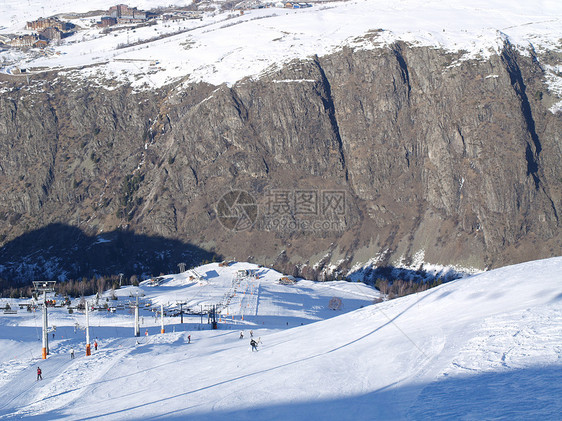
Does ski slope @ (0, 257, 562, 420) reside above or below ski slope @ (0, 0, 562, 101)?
below

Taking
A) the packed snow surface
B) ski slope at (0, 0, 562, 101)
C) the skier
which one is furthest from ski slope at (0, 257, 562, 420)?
the packed snow surface

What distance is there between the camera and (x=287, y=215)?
146 m

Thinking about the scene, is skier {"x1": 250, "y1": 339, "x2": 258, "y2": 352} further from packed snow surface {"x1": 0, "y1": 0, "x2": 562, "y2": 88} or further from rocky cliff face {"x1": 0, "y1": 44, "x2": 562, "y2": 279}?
packed snow surface {"x1": 0, "y1": 0, "x2": 562, "y2": 88}

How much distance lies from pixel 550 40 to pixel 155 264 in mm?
115900

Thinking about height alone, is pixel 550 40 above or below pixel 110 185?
above

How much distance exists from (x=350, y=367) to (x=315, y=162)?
12365cm

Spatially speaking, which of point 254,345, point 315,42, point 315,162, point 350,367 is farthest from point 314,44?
point 350,367

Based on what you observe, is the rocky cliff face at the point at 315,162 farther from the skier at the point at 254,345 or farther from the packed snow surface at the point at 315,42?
the skier at the point at 254,345

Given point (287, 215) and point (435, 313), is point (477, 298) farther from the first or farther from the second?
point (287, 215)

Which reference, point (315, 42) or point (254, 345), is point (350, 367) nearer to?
point (254, 345)

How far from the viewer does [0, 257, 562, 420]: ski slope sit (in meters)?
25.6

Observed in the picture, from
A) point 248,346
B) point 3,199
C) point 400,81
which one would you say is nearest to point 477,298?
point 248,346

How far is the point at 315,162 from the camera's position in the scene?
6107 inches

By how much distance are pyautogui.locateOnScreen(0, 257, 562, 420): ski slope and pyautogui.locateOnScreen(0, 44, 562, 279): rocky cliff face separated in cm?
8627
